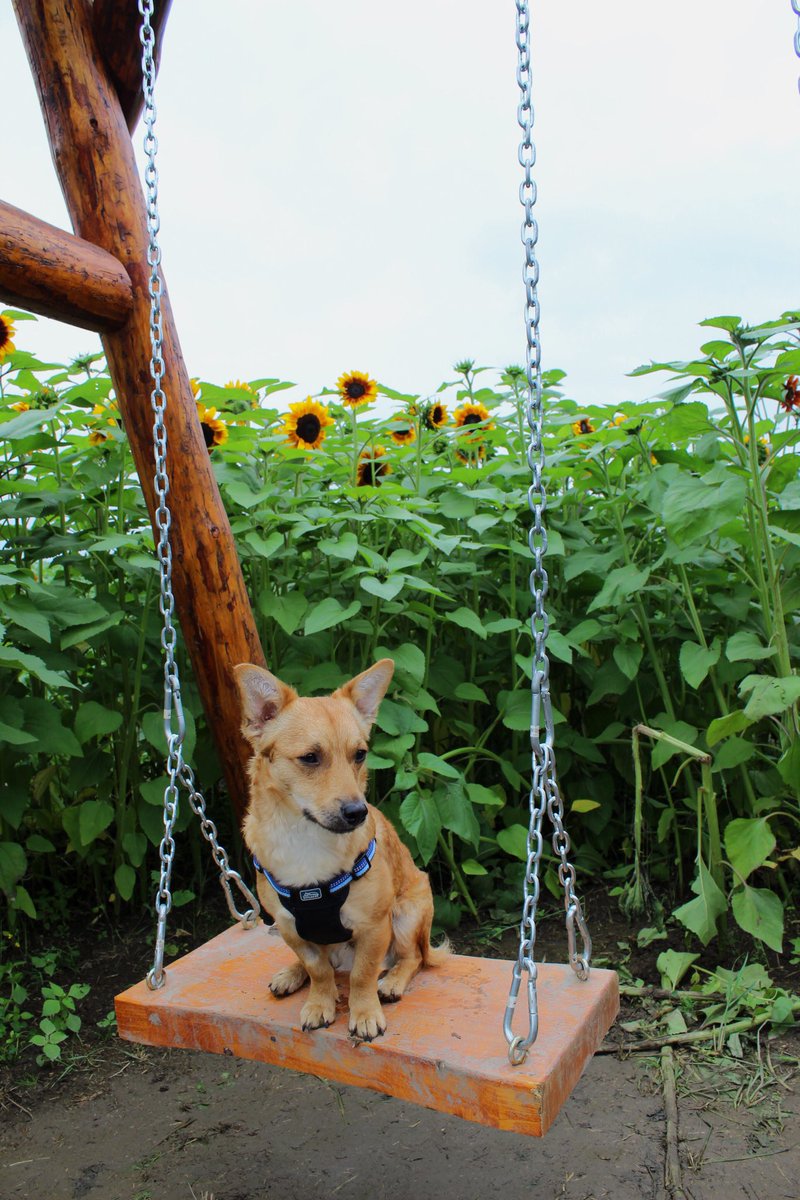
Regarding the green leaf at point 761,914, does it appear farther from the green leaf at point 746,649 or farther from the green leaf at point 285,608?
the green leaf at point 285,608

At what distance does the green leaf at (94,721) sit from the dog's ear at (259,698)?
167cm

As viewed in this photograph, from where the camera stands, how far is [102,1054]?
3998mm

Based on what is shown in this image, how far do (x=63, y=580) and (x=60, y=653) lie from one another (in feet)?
2.66

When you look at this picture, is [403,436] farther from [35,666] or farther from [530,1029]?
[530,1029]

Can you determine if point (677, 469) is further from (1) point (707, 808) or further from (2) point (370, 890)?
→ (2) point (370, 890)

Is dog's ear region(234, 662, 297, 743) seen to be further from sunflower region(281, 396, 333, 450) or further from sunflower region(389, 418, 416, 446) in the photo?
sunflower region(389, 418, 416, 446)

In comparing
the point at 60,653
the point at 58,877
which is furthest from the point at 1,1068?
the point at 60,653

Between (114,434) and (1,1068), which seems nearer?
(1,1068)

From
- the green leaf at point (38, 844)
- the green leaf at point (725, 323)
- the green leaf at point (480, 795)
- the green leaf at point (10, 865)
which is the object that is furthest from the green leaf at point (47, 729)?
the green leaf at point (725, 323)

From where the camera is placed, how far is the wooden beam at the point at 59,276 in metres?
3.25

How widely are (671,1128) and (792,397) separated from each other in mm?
2953

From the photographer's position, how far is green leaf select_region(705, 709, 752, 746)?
367cm

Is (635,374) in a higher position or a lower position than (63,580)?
higher

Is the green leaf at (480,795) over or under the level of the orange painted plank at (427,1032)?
over
